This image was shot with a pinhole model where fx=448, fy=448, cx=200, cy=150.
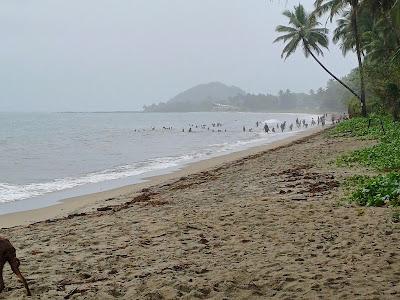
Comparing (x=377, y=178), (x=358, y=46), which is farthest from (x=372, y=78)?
(x=377, y=178)

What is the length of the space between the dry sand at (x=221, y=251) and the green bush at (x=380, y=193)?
368mm

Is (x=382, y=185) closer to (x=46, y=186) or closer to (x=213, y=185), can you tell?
(x=213, y=185)

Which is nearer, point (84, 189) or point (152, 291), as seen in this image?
point (152, 291)

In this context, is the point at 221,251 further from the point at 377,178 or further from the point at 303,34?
the point at 303,34

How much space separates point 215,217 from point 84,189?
9219 millimetres

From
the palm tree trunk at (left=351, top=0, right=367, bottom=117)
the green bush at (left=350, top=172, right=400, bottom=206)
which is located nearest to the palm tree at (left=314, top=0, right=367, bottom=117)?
the palm tree trunk at (left=351, top=0, right=367, bottom=117)

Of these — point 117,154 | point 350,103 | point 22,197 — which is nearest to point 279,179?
point 22,197

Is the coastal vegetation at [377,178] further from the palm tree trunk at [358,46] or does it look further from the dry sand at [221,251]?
the palm tree trunk at [358,46]

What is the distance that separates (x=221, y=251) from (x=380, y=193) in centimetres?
357

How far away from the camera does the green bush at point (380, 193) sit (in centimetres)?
753

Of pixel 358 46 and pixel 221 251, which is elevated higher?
pixel 358 46

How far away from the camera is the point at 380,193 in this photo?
7.90 m

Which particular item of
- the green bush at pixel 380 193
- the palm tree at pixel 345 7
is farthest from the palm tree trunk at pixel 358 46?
the green bush at pixel 380 193

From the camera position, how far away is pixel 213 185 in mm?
12789
